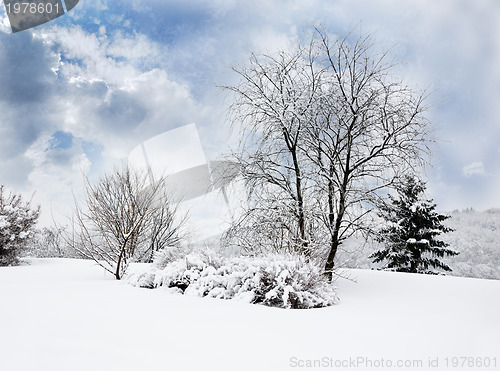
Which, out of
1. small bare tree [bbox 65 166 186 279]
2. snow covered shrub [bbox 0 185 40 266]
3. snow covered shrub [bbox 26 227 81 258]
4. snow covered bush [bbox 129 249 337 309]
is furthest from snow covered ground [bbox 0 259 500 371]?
snow covered shrub [bbox 26 227 81 258]

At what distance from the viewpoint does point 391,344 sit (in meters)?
2.65

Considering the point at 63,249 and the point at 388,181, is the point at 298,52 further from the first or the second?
the point at 63,249

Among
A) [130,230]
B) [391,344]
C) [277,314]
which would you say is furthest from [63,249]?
[391,344]

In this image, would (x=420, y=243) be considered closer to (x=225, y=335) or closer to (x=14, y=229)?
(x=225, y=335)

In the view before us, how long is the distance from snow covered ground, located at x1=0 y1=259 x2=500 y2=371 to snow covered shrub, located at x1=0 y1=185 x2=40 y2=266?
8642 millimetres

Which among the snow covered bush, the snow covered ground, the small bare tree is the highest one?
the small bare tree

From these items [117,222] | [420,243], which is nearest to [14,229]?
[117,222]

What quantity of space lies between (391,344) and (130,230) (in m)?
6.26

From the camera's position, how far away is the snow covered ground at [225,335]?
2211 mm

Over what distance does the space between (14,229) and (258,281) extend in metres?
11.5

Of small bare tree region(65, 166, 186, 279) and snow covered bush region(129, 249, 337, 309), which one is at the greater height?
small bare tree region(65, 166, 186, 279)

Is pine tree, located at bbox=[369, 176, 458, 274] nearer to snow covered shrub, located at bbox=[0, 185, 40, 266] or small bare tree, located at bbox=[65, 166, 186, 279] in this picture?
small bare tree, located at bbox=[65, 166, 186, 279]

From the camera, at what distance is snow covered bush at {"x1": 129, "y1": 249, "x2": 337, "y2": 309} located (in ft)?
14.1

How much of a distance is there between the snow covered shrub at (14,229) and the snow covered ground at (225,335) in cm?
864
